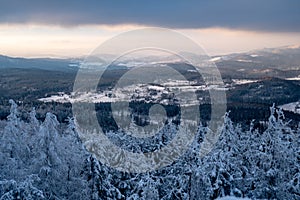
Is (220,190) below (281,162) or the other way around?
below

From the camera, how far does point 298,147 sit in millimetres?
31016

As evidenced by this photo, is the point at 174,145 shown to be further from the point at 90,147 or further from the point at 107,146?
the point at 90,147

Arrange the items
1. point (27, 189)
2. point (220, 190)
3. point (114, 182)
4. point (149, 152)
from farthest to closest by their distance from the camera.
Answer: point (149, 152) < point (114, 182) < point (220, 190) < point (27, 189)

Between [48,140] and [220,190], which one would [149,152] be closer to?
[220,190]

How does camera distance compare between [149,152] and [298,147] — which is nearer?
Result: [298,147]

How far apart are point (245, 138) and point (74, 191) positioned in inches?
663

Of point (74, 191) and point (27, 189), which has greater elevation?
point (27, 189)

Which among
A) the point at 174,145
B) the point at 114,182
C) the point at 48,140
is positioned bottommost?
the point at 114,182

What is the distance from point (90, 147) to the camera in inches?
A: 1105

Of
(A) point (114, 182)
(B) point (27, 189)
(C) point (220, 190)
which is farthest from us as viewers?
(A) point (114, 182)

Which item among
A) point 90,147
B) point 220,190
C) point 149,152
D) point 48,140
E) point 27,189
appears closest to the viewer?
point 27,189

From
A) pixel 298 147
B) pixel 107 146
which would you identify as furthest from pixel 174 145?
pixel 298 147

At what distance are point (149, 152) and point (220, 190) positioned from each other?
398 inches

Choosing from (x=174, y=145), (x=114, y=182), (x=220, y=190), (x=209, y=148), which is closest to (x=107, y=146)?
(x=114, y=182)
